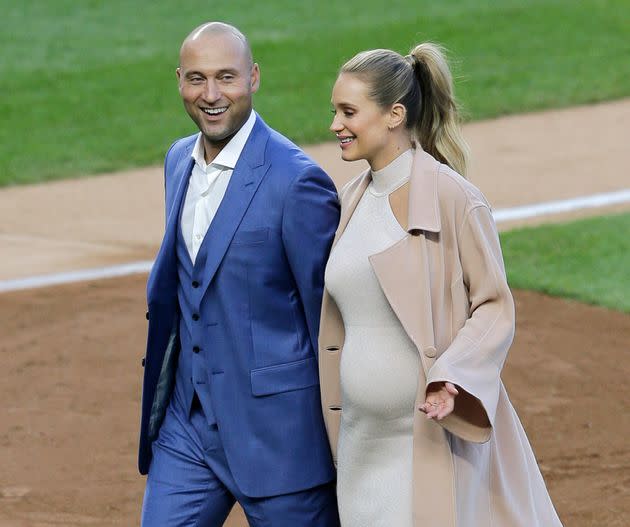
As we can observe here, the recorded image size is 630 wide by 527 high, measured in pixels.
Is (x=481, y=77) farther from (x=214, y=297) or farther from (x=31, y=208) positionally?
(x=214, y=297)

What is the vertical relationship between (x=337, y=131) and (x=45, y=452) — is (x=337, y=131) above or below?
above

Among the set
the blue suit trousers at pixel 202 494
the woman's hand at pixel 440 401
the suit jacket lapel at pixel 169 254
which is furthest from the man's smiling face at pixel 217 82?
the woman's hand at pixel 440 401

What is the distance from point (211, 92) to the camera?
4535mm

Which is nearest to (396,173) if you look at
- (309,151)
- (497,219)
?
(497,219)

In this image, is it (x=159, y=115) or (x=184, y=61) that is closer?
(x=184, y=61)

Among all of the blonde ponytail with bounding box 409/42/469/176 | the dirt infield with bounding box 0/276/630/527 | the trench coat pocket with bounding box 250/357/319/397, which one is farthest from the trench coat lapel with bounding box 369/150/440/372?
the dirt infield with bounding box 0/276/630/527

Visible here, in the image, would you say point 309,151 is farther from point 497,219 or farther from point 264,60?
point 264,60

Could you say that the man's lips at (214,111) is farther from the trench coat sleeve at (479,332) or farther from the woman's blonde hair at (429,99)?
the trench coat sleeve at (479,332)

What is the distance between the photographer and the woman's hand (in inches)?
163

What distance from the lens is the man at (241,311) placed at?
4.52 metres

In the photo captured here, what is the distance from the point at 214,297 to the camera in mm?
4559

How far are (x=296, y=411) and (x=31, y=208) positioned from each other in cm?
769

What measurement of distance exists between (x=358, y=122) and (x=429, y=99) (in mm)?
281

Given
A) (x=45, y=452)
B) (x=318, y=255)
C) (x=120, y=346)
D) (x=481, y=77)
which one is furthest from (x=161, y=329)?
(x=481, y=77)
